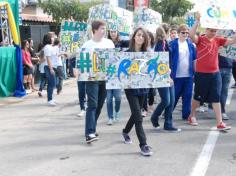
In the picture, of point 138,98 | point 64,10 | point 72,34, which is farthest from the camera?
point 64,10

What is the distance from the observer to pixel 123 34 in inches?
455

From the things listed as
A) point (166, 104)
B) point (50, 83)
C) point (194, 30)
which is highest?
point (194, 30)

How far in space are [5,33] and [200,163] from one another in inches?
359

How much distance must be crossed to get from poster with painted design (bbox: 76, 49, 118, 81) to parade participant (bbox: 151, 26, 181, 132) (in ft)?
3.86

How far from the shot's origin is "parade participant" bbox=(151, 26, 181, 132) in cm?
764

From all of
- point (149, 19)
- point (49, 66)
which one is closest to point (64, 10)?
point (149, 19)

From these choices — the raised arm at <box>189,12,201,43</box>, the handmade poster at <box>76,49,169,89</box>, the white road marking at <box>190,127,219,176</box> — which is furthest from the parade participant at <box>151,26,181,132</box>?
the handmade poster at <box>76,49,169,89</box>

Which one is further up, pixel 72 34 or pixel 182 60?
pixel 72 34

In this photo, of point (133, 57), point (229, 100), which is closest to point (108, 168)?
point (133, 57)

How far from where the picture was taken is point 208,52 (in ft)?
25.5

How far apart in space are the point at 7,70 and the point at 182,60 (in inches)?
249

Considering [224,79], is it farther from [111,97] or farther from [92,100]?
[92,100]

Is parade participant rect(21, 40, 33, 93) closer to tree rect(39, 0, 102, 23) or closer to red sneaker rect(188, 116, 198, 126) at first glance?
red sneaker rect(188, 116, 198, 126)

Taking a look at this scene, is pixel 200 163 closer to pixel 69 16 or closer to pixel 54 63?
pixel 54 63
